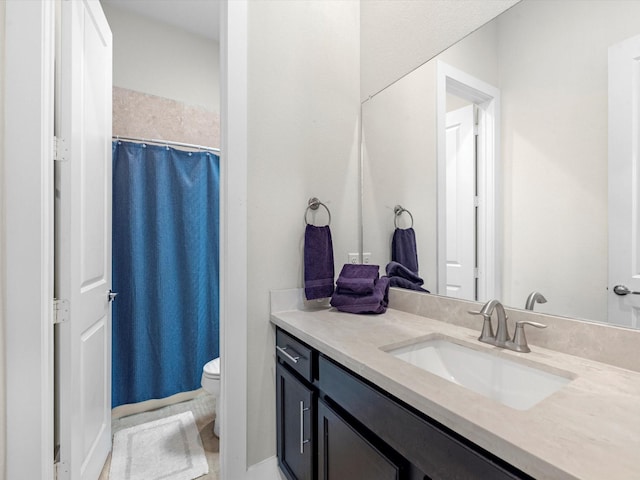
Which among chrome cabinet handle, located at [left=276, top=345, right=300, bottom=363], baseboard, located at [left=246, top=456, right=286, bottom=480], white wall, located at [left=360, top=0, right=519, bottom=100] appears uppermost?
white wall, located at [left=360, top=0, right=519, bottom=100]

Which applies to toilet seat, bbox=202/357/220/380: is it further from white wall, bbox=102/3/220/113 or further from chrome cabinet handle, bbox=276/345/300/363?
white wall, bbox=102/3/220/113

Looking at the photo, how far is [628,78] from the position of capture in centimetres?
78

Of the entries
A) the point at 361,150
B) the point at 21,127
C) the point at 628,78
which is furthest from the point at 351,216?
the point at 21,127

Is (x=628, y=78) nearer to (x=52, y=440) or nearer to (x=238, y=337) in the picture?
(x=238, y=337)

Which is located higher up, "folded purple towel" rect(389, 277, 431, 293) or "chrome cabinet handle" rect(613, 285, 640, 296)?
"chrome cabinet handle" rect(613, 285, 640, 296)

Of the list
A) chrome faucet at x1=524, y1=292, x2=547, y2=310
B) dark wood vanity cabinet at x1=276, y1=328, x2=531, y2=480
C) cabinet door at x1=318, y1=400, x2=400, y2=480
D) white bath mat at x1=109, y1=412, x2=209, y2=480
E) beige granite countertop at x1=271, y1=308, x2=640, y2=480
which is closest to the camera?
beige granite countertop at x1=271, y1=308, x2=640, y2=480

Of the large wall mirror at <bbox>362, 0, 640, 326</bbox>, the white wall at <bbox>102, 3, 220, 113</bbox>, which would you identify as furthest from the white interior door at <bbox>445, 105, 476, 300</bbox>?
the white wall at <bbox>102, 3, 220, 113</bbox>

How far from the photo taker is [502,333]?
3.07ft

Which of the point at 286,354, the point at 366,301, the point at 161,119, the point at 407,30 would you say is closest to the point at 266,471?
the point at 286,354

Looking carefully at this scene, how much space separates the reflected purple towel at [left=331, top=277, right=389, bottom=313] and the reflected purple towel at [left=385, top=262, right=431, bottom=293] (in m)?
0.08

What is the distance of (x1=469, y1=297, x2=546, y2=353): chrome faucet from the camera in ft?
2.92

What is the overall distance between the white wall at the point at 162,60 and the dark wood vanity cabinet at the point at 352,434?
7.00 ft

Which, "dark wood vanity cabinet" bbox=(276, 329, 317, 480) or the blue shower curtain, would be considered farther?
the blue shower curtain

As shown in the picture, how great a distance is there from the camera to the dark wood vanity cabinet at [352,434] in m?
0.57
